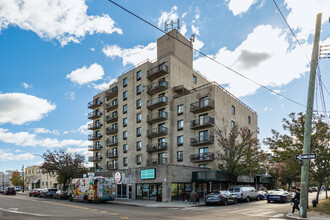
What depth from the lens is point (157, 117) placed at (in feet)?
141

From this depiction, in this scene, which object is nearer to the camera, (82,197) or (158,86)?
(82,197)

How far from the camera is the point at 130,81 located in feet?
164

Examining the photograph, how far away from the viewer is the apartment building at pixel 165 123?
113 ft

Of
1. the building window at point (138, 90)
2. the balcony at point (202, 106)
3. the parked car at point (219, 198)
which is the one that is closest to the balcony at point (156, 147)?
the balcony at point (202, 106)

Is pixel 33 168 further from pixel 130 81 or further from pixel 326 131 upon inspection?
pixel 326 131

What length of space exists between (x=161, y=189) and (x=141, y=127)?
15.8 m

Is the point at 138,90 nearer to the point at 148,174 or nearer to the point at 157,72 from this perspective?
the point at 157,72

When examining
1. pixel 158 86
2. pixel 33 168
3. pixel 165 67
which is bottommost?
pixel 33 168

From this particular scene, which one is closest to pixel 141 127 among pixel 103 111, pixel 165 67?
pixel 165 67

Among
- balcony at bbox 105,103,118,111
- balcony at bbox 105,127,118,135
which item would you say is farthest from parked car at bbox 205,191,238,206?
balcony at bbox 105,103,118,111

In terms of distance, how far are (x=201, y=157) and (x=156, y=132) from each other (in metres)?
8.83

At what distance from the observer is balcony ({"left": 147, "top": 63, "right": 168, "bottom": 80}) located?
43.0m

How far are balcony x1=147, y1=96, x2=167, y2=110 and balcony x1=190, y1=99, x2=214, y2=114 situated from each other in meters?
4.76

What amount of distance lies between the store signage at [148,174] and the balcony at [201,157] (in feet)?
25.5
